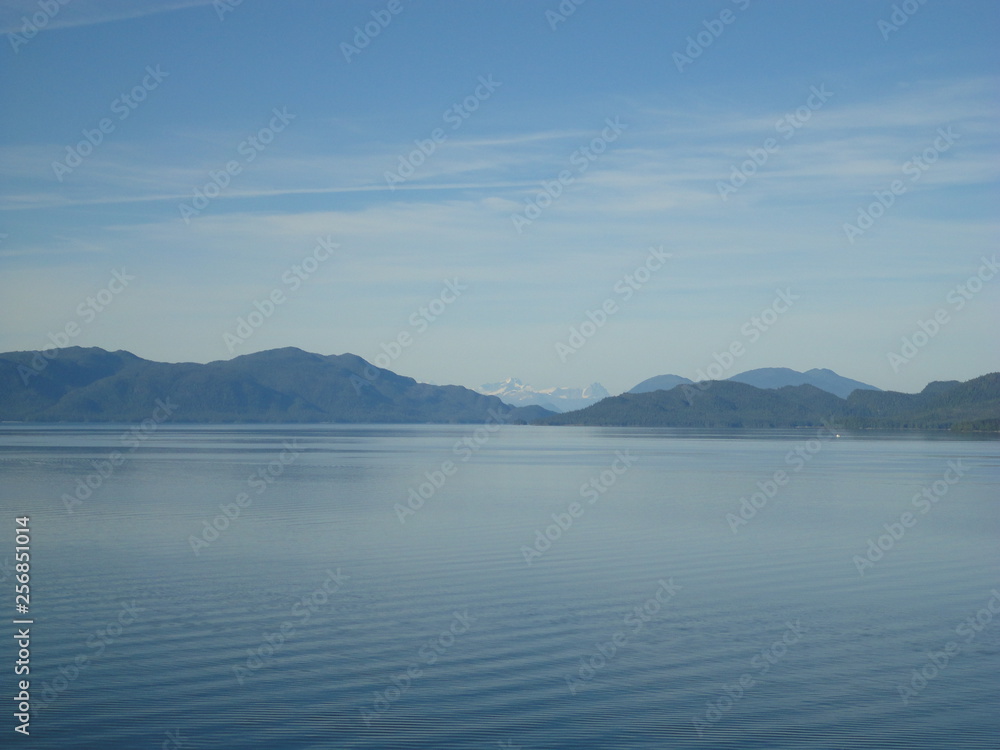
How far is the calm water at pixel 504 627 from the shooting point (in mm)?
10570

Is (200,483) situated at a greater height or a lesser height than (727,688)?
greater

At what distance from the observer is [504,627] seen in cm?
1485

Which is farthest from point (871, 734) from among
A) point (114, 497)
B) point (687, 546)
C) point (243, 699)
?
point (114, 497)

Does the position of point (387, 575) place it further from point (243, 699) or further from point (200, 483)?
point (200, 483)

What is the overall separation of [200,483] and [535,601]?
28691mm

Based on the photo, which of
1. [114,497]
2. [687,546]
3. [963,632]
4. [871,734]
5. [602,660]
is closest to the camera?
[871,734]

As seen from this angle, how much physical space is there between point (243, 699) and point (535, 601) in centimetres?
682

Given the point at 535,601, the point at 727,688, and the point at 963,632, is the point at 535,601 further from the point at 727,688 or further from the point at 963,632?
the point at 963,632

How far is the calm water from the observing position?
1057 centimetres

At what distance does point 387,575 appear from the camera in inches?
757

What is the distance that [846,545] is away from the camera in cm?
2439

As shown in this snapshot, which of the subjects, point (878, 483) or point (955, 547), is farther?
point (878, 483)

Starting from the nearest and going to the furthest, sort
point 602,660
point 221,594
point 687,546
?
point 602,660
point 221,594
point 687,546

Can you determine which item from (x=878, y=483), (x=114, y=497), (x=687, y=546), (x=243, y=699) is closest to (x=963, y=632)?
(x=687, y=546)
